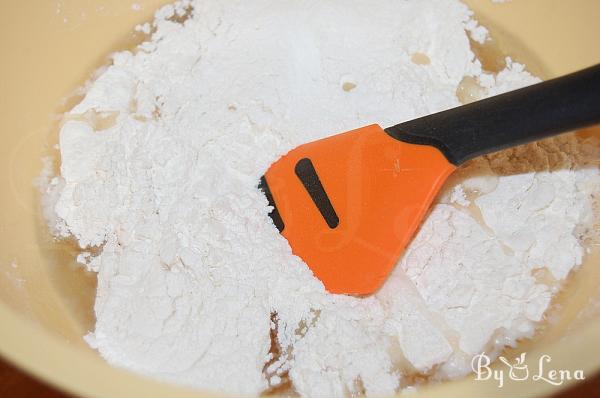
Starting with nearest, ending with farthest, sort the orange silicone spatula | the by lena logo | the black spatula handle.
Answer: the by lena logo → the black spatula handle → the orange silicone spatula

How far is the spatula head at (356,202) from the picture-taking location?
103 centimetres

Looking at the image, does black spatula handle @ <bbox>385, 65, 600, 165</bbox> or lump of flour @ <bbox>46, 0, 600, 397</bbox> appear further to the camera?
lump of flour @ <bbox>46, 0, 600, 397</bbox>

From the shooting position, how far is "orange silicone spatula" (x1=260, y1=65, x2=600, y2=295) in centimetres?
96

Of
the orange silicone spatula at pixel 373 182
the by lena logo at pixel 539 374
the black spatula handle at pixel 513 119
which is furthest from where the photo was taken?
the orange silicone spatula at pixel 373 182

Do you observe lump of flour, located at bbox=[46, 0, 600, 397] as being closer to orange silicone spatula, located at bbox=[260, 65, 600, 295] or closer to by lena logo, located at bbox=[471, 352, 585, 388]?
orange silicone spatula, located at bbox=[260, 65, 600, 295]

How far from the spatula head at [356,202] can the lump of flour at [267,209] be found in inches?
1.5

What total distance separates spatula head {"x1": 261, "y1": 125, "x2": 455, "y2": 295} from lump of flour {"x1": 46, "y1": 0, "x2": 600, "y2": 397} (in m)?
0.04

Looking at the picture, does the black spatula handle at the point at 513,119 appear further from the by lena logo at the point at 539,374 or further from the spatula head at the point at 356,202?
the by lena logo at the point at 539,374

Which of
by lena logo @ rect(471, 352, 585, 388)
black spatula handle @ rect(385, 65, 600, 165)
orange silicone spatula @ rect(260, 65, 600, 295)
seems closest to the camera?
by lena logo @ rect(471, 352, 585, 388)

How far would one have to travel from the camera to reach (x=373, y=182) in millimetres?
1076

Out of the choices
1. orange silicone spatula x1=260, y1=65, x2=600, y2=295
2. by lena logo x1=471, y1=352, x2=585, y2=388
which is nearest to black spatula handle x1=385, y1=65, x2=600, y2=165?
orange silicone spatula x1=260, y1=65, x2=600, y2=295

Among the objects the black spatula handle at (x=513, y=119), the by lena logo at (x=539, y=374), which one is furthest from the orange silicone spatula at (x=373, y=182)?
the by lena logo at (x=539, y=374)

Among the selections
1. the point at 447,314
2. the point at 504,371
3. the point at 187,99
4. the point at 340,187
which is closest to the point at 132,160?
the point at 187,99

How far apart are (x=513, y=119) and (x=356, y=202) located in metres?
0.31
